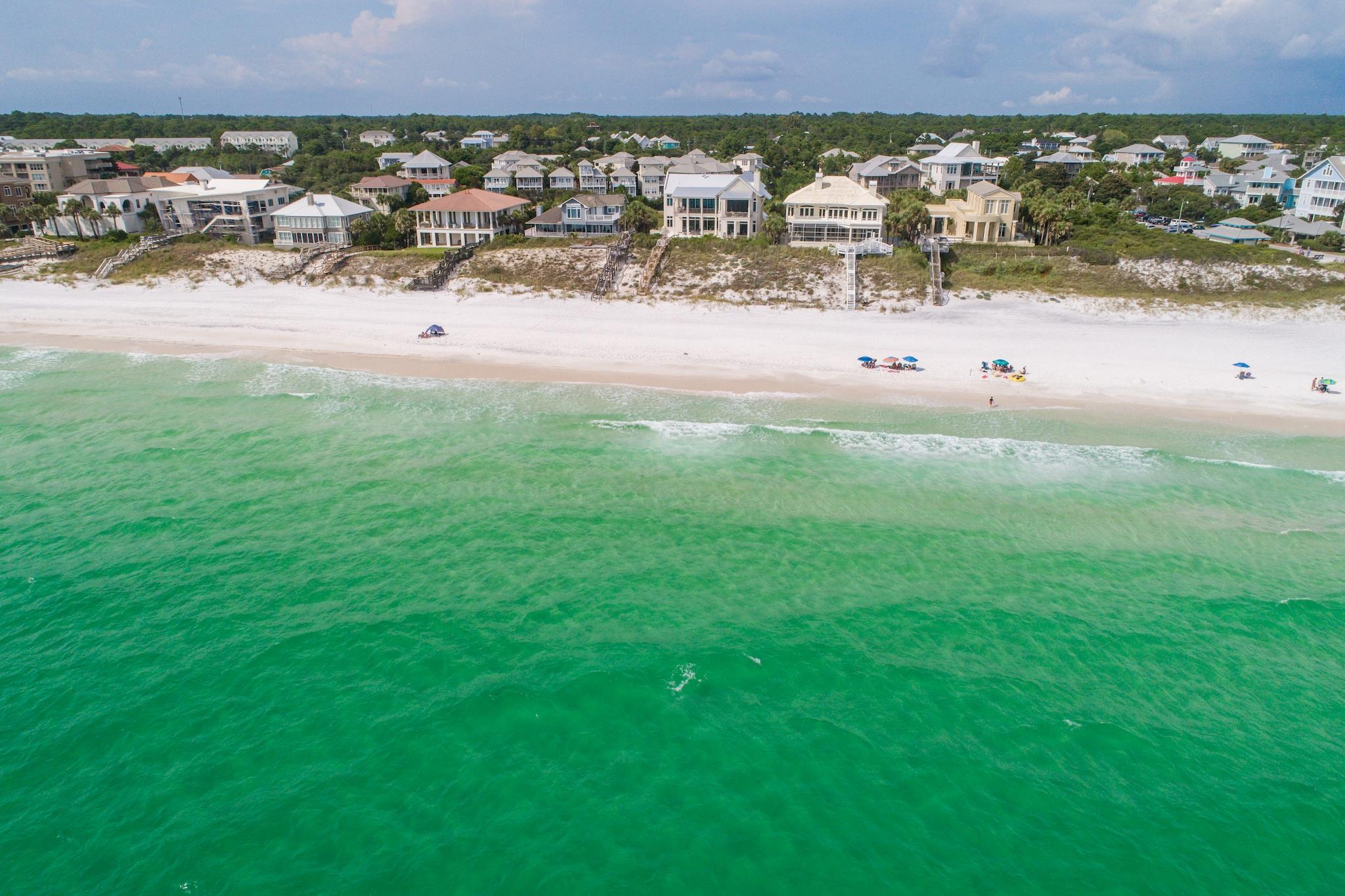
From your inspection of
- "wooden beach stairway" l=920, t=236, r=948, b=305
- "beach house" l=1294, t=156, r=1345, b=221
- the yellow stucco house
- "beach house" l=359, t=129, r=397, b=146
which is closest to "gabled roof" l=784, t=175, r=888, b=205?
"wooden beach stairway" l=920, t=236, r=948, b=305

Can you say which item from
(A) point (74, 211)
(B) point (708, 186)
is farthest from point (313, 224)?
(B) point (708, 186)

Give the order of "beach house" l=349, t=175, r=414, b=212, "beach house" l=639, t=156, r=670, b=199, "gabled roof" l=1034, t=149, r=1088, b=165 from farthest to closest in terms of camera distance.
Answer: "gabled roof" l=1034, t=149, r=1088, b=165 < "beach house" l=639, t=156, r=670, b=199 < "beach house" l=349, t=175, r=414, b=212

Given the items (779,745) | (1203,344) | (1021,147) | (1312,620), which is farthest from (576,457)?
(1021,147)

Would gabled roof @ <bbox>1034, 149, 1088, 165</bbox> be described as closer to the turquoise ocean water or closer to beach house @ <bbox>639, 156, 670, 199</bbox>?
beach house @ <bbox>639, 156, 670, 199</bbox>

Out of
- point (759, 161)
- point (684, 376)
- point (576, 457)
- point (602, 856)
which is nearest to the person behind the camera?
point (602, 856)

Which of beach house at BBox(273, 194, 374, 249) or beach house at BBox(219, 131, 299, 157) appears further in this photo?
beach house at BBox(219, 131, 299, 157)

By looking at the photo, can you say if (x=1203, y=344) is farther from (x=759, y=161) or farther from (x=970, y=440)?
(x=759, y=161)
